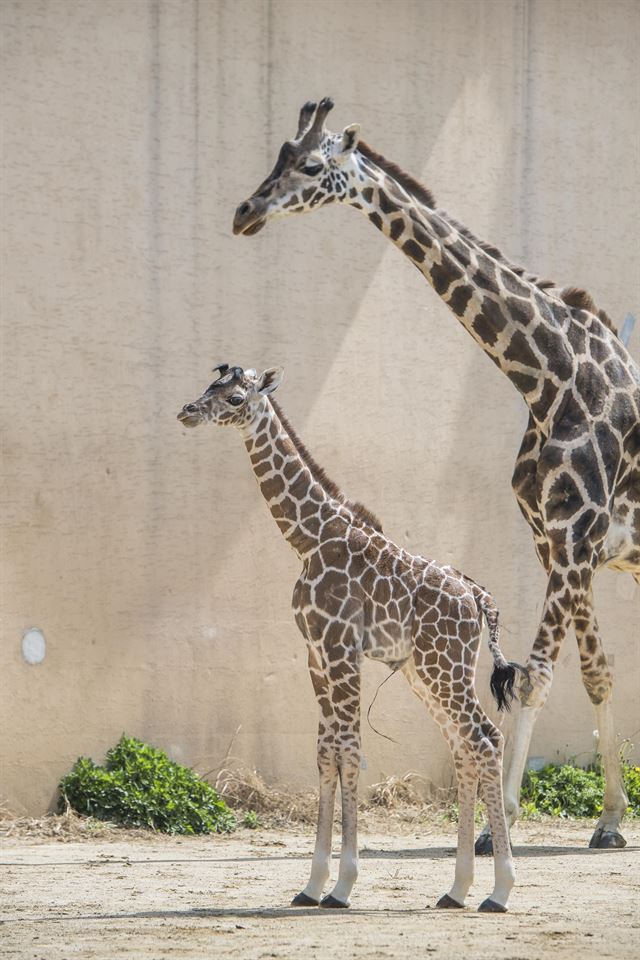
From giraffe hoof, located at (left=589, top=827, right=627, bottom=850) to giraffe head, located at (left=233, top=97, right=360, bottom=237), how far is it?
4.65m

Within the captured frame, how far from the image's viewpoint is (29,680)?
36.0 feet

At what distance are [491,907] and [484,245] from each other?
4.30 m

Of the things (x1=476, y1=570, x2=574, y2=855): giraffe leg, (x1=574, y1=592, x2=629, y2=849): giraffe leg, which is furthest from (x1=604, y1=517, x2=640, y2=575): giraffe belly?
(x1=476, y1=570, x2=574, y2=855): giraffe leg

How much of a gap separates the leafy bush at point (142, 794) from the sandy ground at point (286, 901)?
268 millimetres

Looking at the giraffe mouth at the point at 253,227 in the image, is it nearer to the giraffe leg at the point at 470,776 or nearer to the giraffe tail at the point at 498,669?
the giraffe tail at the point at 498,669

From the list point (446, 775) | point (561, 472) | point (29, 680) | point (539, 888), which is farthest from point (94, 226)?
point (539, 888)

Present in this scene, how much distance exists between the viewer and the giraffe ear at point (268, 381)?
8.12 meters

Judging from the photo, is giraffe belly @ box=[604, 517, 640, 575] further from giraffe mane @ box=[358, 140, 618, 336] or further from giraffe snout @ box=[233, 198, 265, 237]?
giraffe snout @ box=[233, 198, 265, 237]

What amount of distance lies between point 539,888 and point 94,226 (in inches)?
231

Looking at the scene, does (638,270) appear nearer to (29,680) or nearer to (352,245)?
(352,245)

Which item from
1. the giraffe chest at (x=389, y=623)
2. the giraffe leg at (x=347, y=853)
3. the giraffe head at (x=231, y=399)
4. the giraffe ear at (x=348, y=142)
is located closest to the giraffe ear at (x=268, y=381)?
the giraffe head at (x=231, y=399)

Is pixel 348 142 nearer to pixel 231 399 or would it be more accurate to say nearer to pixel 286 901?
pixel 231 399

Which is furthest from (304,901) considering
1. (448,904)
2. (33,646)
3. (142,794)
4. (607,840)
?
(33,646)

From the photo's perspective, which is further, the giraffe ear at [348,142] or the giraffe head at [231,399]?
the giraffe ear at [348,142]
